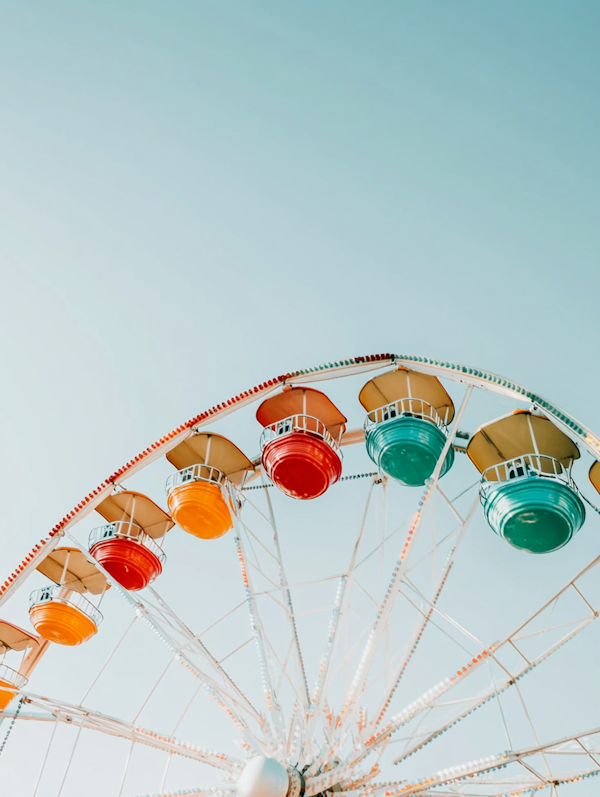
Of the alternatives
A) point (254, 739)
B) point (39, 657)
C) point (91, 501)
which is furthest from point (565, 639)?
point (39, 657)

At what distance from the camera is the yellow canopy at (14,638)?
47.8 ft

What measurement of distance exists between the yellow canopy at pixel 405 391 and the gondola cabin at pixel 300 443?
0.76m

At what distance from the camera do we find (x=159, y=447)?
36.1ft

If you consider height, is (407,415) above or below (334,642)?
above

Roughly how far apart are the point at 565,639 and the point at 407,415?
11.5 feet

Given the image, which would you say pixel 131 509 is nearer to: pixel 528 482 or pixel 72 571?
pixel 72 571

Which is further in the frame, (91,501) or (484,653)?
(91,501)

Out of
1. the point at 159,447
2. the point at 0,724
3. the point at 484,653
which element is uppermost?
the point at 159,447

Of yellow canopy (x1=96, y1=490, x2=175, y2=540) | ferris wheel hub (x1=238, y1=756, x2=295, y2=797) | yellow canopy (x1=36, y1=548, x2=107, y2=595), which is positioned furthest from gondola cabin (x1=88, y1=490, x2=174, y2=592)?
ferris wheel hub (x1=238, y1=756, x2=295, y2=797)

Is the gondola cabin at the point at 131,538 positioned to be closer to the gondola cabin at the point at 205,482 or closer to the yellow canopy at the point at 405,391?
the gondola cabin at the point at 205,482

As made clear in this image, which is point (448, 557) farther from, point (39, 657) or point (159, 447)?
point (39, 657)

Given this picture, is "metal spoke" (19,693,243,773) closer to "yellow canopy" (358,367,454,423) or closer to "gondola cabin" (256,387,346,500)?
"gondola cabin" (256,387,346,500)

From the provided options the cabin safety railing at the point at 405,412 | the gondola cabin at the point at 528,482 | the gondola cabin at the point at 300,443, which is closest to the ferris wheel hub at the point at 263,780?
the gondola cabin at the point at 300,443

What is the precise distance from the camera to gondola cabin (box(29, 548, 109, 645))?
11938 millimetres
